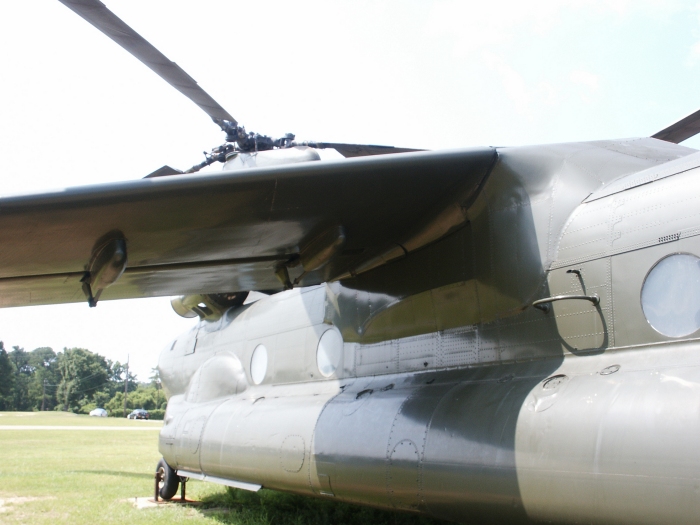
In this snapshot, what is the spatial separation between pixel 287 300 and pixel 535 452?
4.62 m

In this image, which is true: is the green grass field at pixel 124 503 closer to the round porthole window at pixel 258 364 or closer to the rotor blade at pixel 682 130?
the round porthole window at pixel 258 364

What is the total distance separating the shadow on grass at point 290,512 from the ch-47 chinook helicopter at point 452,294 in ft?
3.68

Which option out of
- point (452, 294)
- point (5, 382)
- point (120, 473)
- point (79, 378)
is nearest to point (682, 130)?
point (452, 294)

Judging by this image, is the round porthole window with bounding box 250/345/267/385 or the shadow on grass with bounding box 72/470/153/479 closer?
the round porthole window with bounding box 250/345/267/385

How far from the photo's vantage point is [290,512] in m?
8.17

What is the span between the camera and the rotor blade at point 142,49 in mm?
5789

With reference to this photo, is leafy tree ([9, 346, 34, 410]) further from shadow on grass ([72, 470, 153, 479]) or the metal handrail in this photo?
the metal handrail

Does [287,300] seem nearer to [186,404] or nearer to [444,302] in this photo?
[186,404]

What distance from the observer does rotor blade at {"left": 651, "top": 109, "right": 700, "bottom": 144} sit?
6.08 m

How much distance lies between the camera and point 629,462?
10.6 feet

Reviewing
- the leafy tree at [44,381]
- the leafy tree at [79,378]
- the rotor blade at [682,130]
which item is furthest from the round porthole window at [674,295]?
the leafy tree at [44,381]

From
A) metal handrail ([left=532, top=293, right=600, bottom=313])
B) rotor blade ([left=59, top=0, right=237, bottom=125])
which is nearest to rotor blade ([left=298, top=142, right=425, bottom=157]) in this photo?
rotor blade ([left=59, top=0, right=237, bottom=125])

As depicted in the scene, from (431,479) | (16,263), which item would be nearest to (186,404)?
(16,263)

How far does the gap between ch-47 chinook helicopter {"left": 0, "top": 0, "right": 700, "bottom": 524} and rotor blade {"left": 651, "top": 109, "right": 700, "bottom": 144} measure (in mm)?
20
